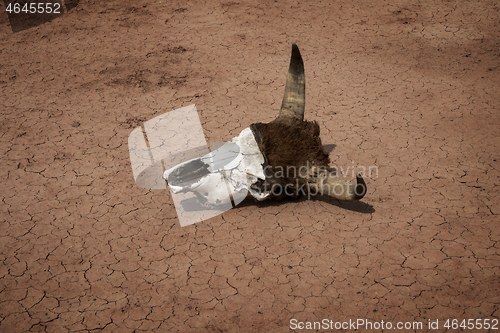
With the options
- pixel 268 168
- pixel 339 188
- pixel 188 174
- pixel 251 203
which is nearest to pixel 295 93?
pixel 268 168

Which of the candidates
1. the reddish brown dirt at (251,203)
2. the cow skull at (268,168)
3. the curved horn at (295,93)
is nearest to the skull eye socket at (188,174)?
the cow skull at (268,168)

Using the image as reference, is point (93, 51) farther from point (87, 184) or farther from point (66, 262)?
point (66, 262)

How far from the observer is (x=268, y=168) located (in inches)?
175

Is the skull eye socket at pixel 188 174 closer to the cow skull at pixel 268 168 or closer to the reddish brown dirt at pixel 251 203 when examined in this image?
the cow skull at pixel 268 168

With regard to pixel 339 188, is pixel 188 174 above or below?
above

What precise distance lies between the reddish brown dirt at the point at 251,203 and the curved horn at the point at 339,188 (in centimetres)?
43

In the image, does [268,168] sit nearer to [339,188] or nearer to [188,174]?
[339,188]

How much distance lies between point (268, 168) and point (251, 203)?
0.61m

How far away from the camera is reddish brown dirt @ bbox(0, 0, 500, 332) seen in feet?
12.2

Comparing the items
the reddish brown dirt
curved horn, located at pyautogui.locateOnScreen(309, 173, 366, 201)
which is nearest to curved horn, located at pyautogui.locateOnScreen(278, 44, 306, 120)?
curved horn, located at pyautogui.locateOnScreen(309, 173, 366, 201)

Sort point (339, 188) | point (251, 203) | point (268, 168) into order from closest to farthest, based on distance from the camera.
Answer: point (339, 188), point (268, 168), point (251, 203)

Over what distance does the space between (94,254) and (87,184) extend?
134cm

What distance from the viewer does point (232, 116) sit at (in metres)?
6.44

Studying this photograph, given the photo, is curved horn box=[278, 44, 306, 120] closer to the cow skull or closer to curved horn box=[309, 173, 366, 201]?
the cow skull
